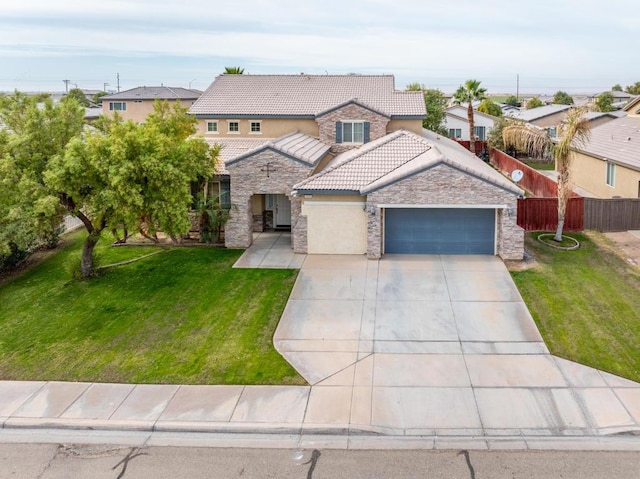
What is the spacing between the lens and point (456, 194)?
2164 cm

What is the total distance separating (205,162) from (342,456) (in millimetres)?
15061

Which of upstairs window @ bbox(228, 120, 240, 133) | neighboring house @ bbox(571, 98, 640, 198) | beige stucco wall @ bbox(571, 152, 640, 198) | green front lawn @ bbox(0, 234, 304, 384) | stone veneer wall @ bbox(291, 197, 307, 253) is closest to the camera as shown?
green front lawn @ bbox(0, 234, 304, 384)

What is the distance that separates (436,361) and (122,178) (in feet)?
35.4

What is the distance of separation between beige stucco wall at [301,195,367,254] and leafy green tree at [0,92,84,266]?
8.65 meters

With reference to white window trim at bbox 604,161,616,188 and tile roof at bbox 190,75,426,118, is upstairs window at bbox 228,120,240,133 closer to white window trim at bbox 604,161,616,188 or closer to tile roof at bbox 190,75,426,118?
tile roof at bbox 190,75,426,118

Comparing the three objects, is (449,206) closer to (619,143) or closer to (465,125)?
(619,143)

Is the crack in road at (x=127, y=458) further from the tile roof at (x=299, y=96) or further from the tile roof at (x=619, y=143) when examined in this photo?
the tile roof at (x=619, y=143)

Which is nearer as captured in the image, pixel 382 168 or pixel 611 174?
pixel 382 168

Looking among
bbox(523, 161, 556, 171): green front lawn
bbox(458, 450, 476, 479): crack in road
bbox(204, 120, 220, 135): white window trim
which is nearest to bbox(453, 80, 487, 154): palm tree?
bbox(523, 161, 556, 171): green front lawn

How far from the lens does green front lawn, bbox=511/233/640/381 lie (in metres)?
14.9

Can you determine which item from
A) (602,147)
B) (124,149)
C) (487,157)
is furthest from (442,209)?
(487,157)

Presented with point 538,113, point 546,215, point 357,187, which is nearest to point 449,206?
point 357,187

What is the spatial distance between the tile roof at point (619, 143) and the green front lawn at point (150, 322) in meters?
19.0

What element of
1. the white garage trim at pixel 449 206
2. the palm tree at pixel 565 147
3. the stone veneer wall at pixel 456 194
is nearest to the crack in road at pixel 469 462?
the stone veneer wall at pixel 456 194
